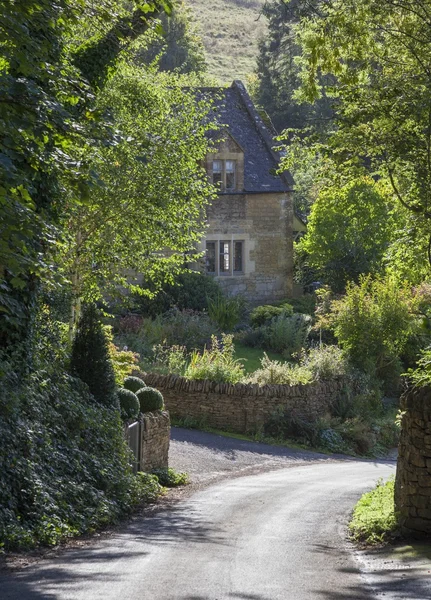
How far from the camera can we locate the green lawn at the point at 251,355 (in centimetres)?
3447

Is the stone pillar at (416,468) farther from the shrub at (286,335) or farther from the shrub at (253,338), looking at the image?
the shrub at (253,338)

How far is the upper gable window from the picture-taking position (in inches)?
1718

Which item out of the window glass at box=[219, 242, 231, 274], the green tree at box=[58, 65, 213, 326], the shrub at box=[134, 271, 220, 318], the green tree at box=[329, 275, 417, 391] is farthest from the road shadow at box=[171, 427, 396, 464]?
the window glass at box=[219, 242, 231, 274]

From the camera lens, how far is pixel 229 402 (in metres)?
28.3

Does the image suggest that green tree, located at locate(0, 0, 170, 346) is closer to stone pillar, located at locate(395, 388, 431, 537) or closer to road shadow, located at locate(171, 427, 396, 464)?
stone pillar, located at locate(395, 388, 431, 537)

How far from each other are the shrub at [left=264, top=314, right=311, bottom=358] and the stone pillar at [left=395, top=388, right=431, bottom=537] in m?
22.7

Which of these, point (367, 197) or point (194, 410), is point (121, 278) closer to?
point (194, 410)

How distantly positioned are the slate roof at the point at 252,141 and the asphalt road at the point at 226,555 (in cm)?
2570

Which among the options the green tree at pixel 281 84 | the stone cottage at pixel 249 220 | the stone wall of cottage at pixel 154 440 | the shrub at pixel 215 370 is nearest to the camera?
the stone wall of cottage at pixel 154 440

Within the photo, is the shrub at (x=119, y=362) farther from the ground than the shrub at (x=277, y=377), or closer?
farther from the ground

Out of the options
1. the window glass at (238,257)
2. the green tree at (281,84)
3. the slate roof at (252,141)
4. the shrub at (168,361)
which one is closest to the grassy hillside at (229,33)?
the green tree at (281,84)

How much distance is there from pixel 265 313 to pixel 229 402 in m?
12.4

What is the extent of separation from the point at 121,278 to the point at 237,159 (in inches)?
853

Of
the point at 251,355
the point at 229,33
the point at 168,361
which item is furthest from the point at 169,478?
the point at 229,33
